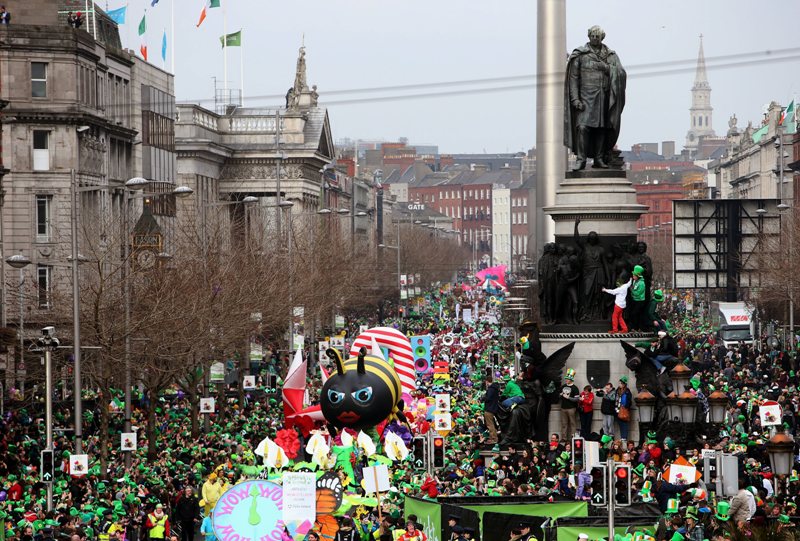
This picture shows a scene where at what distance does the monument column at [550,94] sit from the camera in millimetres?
69250

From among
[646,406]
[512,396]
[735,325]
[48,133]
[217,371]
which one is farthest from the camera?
[735,325]

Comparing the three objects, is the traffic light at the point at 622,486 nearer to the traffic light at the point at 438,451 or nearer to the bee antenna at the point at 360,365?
the traffic light at the point at 438,451

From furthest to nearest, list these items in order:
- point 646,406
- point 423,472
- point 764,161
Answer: point 764,161 → point 646,406 → point 423,472

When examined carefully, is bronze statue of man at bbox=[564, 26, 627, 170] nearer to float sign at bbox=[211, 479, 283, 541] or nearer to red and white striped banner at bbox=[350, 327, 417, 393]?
red and white striped banner at bbox=[350, 327, 417, 393]

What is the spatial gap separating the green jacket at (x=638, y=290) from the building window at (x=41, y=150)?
3946cm

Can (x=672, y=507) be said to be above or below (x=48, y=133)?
below

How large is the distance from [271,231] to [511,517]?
70420 mm

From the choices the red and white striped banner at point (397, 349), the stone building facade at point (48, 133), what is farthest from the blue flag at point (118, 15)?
the red and white striped banner at point (397, 349)

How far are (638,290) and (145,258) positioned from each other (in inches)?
773

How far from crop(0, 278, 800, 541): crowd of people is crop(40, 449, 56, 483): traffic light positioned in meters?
0.32

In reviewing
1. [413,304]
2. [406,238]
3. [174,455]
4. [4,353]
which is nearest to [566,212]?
[174,455]

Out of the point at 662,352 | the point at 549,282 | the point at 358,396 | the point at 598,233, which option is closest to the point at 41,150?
the point at 549,282

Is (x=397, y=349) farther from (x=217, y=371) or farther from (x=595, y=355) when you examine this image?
(x=217, y=371)

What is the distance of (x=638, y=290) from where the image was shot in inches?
1666
